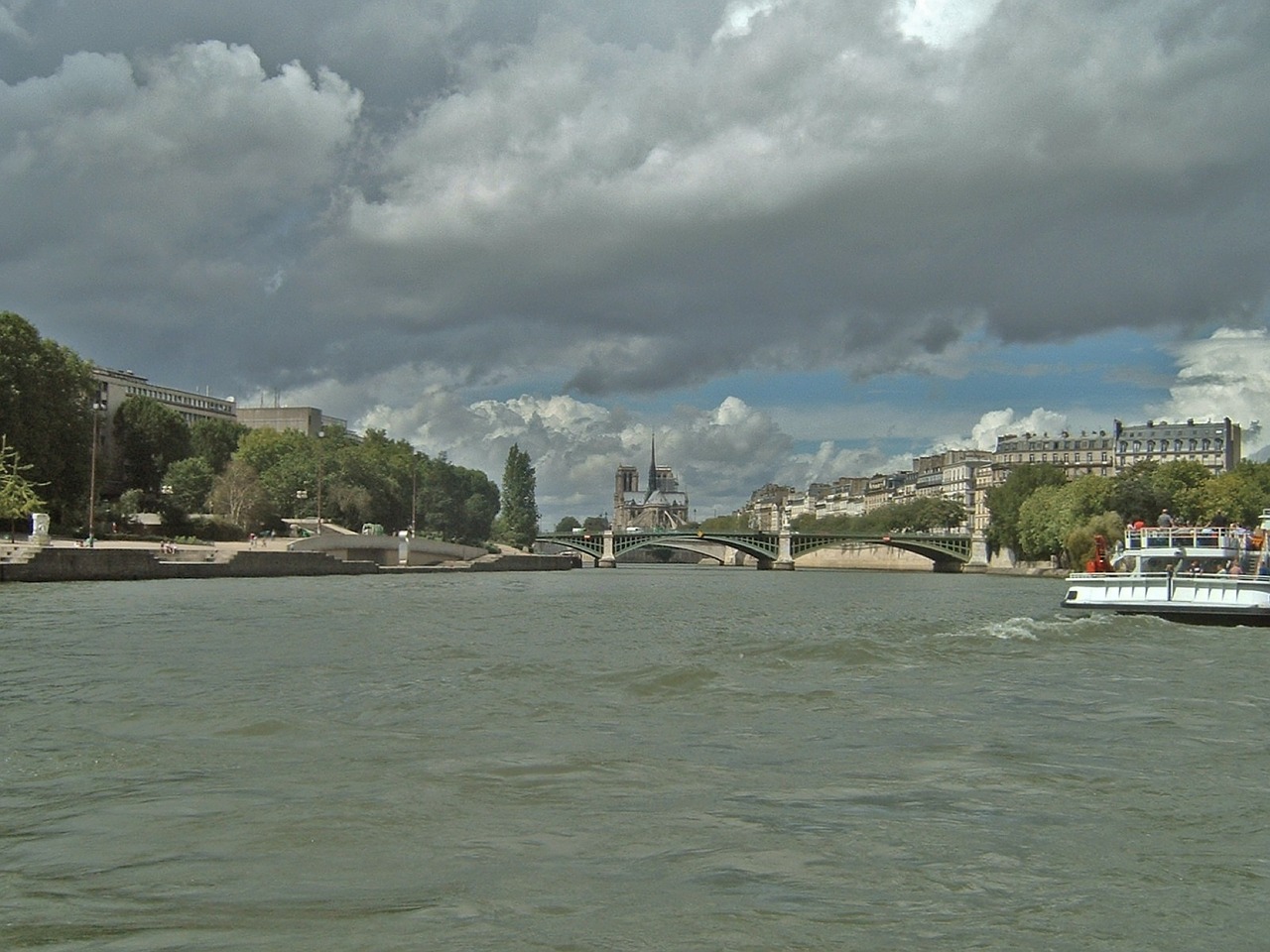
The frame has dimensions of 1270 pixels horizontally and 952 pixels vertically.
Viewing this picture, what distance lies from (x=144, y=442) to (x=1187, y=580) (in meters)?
78.1

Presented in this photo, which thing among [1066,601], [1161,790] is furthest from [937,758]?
[1066,601]

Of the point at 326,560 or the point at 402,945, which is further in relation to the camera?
the point at 326,560

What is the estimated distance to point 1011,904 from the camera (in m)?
6.57

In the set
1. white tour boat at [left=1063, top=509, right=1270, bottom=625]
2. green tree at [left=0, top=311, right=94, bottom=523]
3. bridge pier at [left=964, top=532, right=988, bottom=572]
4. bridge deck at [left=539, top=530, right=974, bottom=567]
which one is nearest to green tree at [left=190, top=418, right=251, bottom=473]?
bridge deck at [left=539, top=530, right=974, bottom=567]

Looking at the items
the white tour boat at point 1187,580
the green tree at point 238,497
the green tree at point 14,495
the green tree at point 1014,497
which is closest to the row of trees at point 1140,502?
the green tree at point 1014,497

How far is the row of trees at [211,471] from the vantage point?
2474 inches

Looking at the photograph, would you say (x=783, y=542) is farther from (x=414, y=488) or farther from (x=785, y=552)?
(x=414, y=488)

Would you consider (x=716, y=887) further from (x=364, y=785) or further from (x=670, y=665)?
(x=670, y=665)

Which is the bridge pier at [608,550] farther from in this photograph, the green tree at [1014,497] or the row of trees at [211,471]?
the green tree at [1014,497]

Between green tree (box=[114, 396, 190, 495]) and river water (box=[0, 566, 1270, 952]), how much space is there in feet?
260

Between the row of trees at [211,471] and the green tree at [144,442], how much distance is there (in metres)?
0.07

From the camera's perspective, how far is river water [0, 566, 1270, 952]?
20.2ft

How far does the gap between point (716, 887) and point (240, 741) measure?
18.6 ft

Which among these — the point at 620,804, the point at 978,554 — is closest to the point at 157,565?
the point at 620,804
